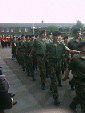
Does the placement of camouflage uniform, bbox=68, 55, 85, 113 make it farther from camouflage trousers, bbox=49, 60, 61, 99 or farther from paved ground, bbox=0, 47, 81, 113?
camouflage trousers, bbox=49, 60, 61, 99

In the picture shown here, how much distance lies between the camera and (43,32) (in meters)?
6.69

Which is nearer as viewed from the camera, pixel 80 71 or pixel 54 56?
pixel 80 71

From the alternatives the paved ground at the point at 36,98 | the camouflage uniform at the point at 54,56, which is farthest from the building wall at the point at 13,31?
the camouflage uniform at the point at 54,56

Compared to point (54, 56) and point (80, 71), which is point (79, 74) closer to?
point (80, 71)

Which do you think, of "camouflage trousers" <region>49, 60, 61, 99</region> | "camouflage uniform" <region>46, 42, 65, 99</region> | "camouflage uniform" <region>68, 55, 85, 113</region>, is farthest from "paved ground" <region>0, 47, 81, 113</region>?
"camouflage uniform" <region>68, 55, 85, 113</region>

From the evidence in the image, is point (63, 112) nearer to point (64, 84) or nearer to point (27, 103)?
point (27, 103)

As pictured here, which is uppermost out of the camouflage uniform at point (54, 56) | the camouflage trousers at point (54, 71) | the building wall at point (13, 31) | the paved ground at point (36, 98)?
the camouflage uniform at point (54, 56)

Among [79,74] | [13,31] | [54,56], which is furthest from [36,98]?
[13,31]

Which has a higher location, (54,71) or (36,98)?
(54,71)

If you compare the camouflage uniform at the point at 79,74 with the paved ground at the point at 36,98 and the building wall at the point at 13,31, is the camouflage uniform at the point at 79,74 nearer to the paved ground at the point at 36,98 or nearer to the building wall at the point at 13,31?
the paved ground at the point at 36,98

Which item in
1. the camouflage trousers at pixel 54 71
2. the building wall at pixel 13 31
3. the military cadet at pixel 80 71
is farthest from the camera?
the building wall at pixel 13 31

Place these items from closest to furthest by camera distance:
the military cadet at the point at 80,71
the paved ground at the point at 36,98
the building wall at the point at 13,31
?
the military cadet at the point at 80,71 < the paved ground at the point at 36,98 < the building wall at the point at 13,31

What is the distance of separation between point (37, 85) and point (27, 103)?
6.13ft

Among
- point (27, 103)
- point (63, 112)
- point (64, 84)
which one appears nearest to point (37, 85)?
point (64, 84)
